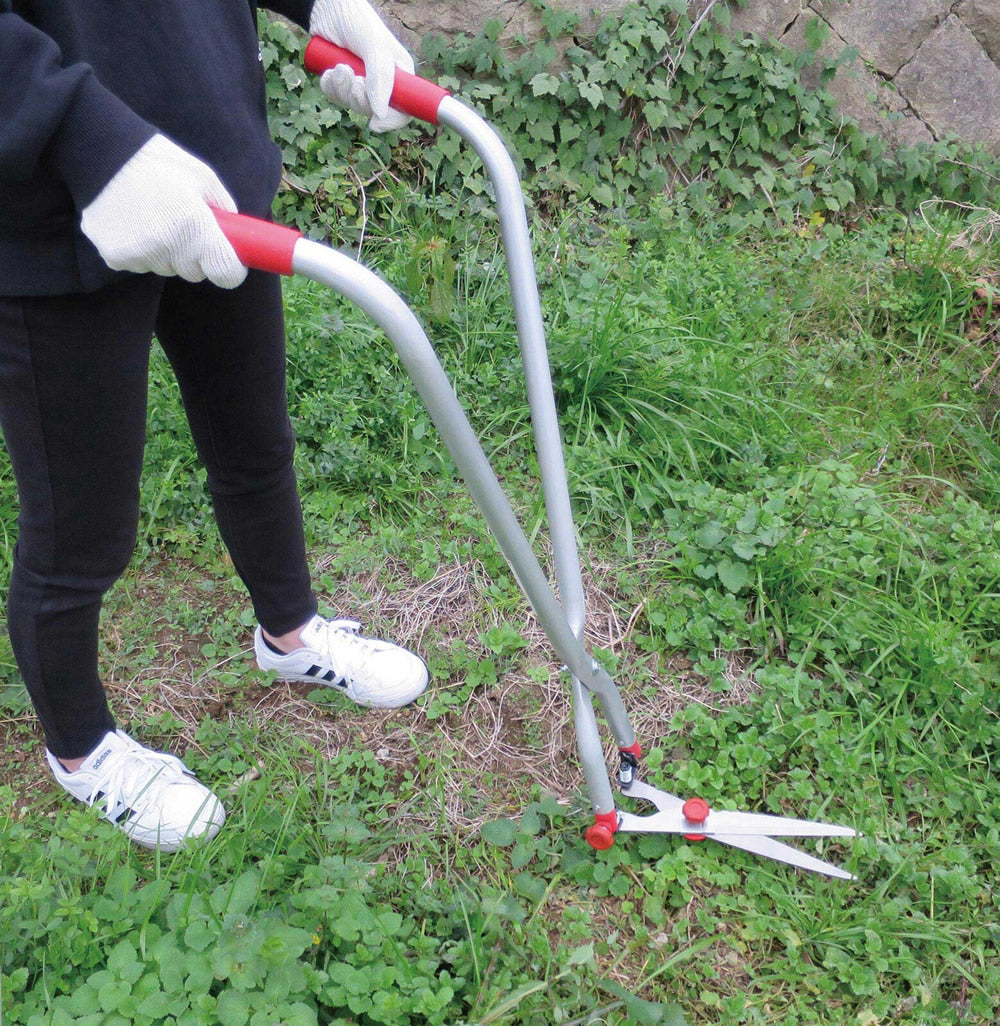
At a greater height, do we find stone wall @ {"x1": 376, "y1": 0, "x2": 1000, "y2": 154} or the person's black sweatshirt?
stone wall @ {"x1": 376, "y1": 0, "x2": 1000, "y2": 154}

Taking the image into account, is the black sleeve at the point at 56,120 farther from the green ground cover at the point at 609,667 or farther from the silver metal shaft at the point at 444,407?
the green ground cover at the point at 609,667

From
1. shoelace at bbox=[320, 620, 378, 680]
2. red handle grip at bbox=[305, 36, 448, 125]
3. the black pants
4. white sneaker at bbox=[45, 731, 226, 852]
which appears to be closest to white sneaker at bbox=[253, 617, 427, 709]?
shoelace at bbox=[320, 620, 378, 680]

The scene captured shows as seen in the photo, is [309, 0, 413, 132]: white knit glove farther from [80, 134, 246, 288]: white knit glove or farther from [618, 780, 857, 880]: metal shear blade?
[618, 780, 857, 880]: metal shear blade

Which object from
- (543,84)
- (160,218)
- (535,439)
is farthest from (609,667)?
(543,84)

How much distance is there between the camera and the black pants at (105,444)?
1170 millimetres

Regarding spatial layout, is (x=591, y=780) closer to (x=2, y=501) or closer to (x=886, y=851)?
(x=886, y=851)

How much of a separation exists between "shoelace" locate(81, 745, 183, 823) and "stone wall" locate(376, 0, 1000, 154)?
10.5 ft

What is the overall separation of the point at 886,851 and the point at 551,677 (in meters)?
0.77

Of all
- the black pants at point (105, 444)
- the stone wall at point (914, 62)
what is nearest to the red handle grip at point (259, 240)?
the black pants at point (105, 444)

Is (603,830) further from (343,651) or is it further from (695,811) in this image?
(343,651)

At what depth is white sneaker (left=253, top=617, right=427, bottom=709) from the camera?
6.42 ft

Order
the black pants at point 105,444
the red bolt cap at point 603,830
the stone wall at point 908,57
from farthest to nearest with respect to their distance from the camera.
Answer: the stone wall at point 908,57, the red bolt cap at point 603,830, the black pants at point 105,444

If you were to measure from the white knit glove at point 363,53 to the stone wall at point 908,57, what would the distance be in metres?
2.42

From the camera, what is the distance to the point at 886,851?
1.75m
